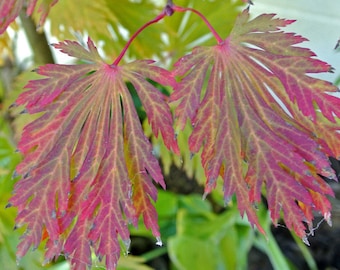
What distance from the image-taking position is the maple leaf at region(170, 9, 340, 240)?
354 millimetres

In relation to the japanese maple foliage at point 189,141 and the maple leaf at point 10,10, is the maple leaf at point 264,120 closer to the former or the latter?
the japanese maple foliage at point 189,141

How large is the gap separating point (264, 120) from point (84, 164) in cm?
13

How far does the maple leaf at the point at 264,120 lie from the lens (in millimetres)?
354

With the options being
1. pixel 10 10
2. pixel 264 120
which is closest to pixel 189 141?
pixel 264 120

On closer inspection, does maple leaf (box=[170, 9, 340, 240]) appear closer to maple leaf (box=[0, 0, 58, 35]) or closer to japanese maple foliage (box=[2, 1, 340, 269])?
japanese maple foliage (box=[2, 1, 340, 269])

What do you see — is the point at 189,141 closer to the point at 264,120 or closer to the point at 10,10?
the point at 264,120

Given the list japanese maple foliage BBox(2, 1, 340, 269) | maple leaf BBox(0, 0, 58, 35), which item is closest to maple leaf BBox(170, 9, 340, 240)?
japanese maple foliage BBox(2, 1, 340, 269)

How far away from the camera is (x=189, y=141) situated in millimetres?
369

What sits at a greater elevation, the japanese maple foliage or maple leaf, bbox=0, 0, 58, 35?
maple leaf, bbox=0, 0, 58, 35

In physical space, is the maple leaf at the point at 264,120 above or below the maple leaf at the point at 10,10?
below

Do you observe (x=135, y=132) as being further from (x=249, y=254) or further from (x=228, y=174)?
(x=249, y=254)

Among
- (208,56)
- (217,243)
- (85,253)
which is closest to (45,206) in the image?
(85,253)

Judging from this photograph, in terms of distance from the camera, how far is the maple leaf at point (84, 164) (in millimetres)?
367

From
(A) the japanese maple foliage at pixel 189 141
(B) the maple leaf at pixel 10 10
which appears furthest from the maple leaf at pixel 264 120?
(B) the maple leaf at pixel 10 10
